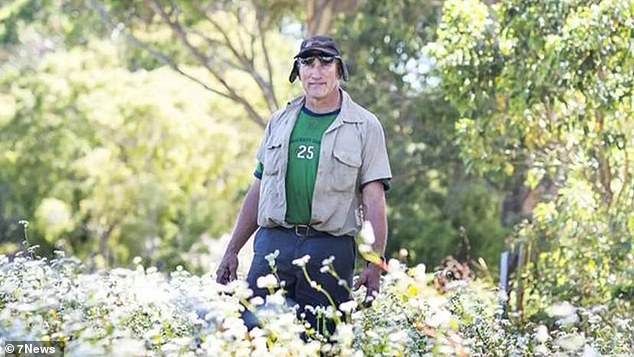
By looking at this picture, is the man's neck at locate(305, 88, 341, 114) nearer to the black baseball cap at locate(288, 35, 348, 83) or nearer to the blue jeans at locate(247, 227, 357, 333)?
the black baseball cap at locate(288, 35, 348, 83)

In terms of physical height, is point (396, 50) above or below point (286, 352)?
above

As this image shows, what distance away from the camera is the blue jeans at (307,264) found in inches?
220

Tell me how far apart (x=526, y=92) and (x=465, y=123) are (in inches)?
37.4

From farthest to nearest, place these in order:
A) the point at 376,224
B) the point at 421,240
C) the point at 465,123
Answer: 1. the point at 421,240
2. the point at 465,123
3. the point at 376,224

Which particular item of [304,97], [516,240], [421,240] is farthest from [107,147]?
[304,97]

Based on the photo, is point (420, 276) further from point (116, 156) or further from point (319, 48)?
point (116, 156)

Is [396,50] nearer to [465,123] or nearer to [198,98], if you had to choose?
[465,123]

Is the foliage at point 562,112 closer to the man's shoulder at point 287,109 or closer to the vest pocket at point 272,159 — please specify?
the man's shoulder at point 287,109

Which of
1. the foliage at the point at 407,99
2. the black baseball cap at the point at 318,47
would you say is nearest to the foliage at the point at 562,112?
the black baseball cap at the point at 318,47

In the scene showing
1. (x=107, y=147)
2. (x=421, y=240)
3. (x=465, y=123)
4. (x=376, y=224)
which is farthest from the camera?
(x=107, y=147)

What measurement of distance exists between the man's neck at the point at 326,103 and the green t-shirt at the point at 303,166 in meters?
0.03

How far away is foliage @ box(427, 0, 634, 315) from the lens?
888 cm

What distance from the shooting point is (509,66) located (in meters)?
9.67

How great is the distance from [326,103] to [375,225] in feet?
1.94
